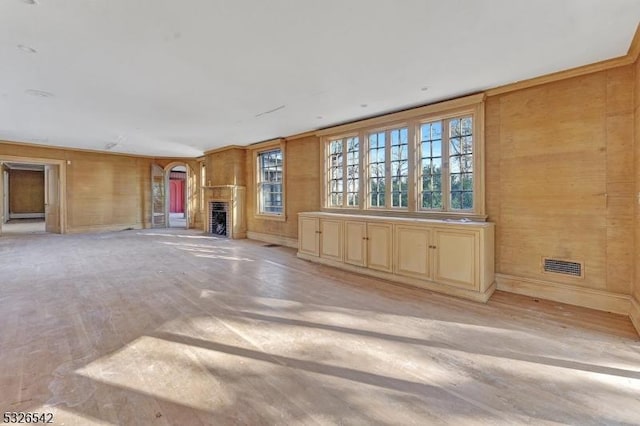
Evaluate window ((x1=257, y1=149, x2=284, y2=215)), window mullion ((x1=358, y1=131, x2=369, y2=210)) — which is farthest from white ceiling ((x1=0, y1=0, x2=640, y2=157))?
window ((x1=257, y1=149, x2=284, y2=215))

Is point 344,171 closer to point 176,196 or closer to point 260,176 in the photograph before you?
point 260,176

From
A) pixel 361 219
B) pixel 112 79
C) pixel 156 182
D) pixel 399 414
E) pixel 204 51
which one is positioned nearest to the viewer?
pixel 399 414

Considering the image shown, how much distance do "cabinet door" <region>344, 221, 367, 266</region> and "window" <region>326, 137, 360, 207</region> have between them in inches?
33.6

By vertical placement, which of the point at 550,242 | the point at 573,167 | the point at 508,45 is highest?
the point at 508,45

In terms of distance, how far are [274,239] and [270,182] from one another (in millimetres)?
1533

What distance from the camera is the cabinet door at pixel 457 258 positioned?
12.2 feet

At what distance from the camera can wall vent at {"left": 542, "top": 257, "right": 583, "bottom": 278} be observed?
3.51m

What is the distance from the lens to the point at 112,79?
3852 mm

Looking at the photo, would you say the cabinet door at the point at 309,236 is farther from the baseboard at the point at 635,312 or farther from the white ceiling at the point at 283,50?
the baseboard at the point at 635,312

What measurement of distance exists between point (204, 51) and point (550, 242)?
4402 millimetres

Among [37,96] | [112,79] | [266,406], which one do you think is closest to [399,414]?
[266,406]

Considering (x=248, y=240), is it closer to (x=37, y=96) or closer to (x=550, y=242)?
(x=37, y=96)

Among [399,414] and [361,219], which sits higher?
[361,219]

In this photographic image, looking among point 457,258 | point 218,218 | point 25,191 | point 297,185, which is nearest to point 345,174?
point 297,185
